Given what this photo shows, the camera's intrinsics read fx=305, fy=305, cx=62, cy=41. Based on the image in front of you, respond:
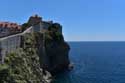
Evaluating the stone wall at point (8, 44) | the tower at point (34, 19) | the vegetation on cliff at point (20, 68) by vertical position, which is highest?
the tower at point (34, 19)

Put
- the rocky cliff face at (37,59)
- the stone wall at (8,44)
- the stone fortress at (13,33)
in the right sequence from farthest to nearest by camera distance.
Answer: the stone fortress at (13,33) → the rocky cliff face at (37,59) → the stone wall at (8,44)

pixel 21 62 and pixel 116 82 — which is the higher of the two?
pixel 21 62

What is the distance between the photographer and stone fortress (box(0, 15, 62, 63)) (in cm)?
5209

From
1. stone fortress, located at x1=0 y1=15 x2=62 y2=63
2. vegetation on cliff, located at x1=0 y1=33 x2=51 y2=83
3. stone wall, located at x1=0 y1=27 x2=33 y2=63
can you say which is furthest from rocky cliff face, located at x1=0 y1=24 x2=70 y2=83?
stone fortress, located at x1=0 y1=15 x2=62 y2=63

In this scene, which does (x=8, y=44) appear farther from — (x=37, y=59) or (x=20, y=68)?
(x=37, y=59)

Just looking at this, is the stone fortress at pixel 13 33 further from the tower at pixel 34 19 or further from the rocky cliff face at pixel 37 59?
the rocky cliff face at pixel 37 59

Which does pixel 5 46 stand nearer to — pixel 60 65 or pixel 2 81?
pixel 2 81

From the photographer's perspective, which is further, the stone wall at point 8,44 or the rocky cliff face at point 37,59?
the rocky cliff face at point 37,59

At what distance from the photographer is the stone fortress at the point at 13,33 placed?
5209 cm

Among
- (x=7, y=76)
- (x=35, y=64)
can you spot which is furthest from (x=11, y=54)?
(x=35, y=64)

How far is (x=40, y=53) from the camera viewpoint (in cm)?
8306

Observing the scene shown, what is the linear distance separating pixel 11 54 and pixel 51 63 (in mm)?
37427

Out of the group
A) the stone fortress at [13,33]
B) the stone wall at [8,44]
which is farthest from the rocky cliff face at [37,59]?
the stone fortress at [13,33]

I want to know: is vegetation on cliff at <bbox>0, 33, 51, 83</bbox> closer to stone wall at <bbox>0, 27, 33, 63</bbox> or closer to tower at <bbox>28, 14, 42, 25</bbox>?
stone wall at <bbox>0, 27, 33, 63</bbox>
